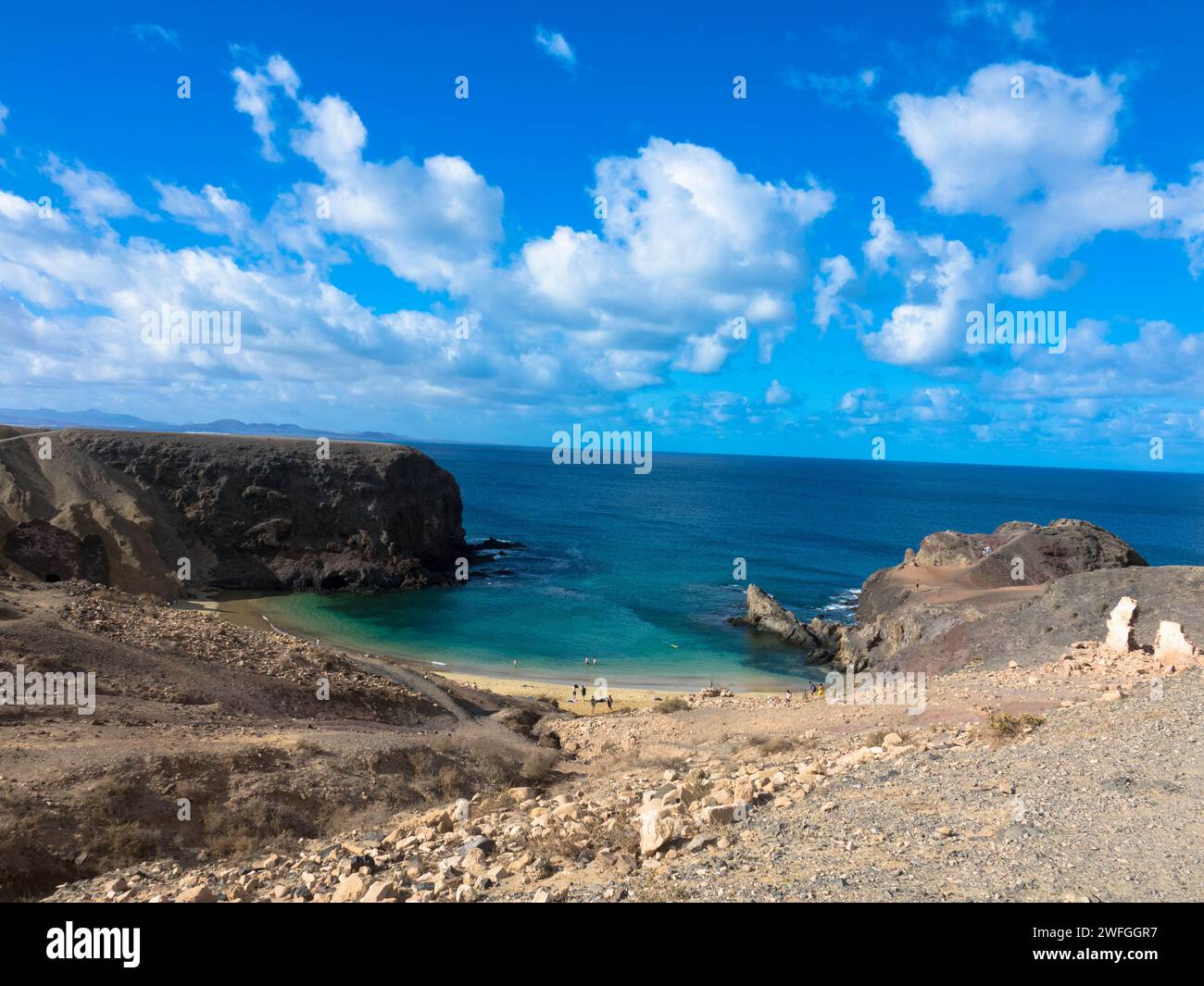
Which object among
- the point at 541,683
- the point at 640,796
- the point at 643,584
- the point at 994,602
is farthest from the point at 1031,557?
the point at 640,796

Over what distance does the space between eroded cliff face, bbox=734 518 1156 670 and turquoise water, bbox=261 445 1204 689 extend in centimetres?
318

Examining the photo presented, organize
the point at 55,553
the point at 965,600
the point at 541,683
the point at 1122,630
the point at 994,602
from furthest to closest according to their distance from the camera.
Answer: the point at 55,553 → the point at 541,683 → the point at 965,600 → the point at 994,602 → the point at 1122,630

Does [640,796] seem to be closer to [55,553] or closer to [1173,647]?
[1173,647]

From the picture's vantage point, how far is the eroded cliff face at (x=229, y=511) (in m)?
52.9

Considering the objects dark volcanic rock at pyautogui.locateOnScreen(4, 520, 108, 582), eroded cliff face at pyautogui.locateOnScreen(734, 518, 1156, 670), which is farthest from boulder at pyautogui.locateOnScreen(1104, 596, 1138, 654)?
dark volcanic rock at pyautogui.locateOnScreen(4, 520, 108, 582)

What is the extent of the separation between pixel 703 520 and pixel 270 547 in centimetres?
7099

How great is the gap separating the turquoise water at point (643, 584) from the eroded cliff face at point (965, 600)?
3185mm

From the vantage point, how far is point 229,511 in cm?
6756

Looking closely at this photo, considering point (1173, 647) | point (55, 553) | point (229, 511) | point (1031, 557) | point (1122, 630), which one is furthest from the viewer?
point (229, 511)

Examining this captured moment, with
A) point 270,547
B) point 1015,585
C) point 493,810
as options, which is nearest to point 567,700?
point 493,810

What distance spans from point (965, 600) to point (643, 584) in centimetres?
3363

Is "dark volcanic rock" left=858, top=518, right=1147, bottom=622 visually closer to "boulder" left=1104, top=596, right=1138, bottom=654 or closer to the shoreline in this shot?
the shoreline

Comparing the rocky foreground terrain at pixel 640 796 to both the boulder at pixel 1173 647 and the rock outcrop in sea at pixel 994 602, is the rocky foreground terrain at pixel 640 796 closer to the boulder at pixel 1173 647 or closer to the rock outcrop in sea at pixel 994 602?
the boulder at pixel 1173 647

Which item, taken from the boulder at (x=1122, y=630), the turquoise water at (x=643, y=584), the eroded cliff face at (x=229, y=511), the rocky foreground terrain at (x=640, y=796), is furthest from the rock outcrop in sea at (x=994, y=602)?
the eroded cliff face at (x=229, y=511)
